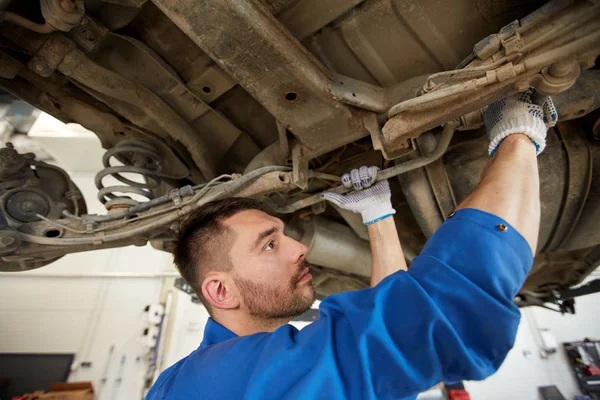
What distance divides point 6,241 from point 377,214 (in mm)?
1211

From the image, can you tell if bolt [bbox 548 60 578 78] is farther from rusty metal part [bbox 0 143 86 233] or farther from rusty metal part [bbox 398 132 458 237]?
rusty metal part [bbox 0 143 86 233]

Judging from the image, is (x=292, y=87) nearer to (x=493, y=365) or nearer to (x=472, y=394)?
(x=493, y=365)

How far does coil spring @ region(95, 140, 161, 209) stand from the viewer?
1183mm

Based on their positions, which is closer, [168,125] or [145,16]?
[145,16]

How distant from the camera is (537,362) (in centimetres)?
413

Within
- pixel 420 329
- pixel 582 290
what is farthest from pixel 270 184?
pixel 582 290

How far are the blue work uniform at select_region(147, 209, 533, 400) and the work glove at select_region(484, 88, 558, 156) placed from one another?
0.95 ft

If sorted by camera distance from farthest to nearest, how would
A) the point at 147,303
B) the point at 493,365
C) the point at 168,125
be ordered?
the point at 147,303
the point at 168,125
the point at 493,365

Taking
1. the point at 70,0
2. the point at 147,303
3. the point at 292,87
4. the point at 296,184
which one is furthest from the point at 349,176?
the point at 147,303

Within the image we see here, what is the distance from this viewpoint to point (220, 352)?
0.61 metres

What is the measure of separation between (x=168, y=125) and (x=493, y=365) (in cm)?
108

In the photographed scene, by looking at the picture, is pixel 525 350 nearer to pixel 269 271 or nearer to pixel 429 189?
pixel 429 189

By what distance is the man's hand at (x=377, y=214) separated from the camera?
1.06 m

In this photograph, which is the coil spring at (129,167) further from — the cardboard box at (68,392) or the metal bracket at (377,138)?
the cardboard box at (68,392)
